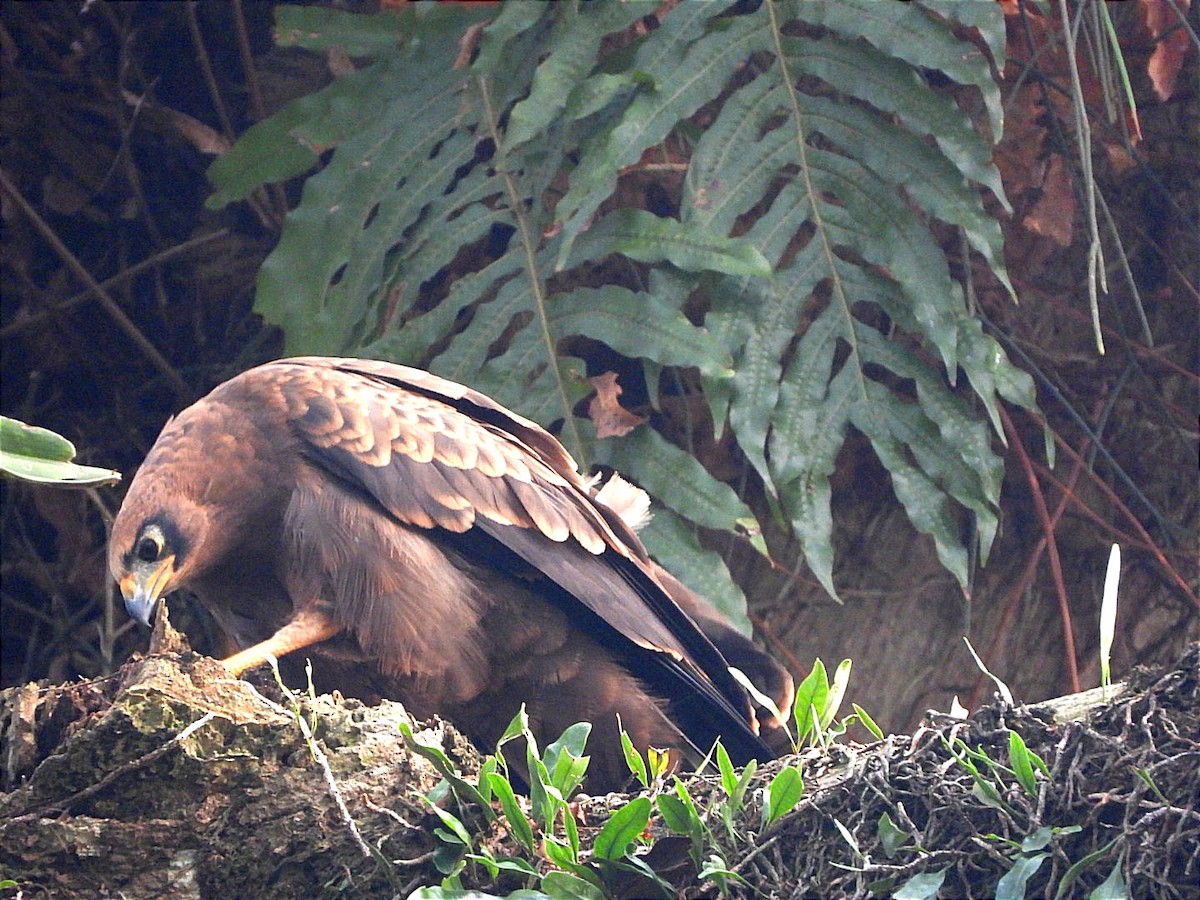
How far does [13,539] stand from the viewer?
5133 millimetres

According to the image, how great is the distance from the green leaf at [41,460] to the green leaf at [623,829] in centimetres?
93

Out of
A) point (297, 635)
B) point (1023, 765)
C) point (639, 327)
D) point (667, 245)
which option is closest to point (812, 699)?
point (1023, 765)

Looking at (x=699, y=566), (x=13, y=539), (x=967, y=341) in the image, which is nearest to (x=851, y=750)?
(x=699, y=566)

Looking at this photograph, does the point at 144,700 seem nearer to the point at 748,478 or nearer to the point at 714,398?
the point at 714,398

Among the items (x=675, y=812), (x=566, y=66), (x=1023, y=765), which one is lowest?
(x=675, y=812)

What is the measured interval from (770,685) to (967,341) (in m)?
1.16

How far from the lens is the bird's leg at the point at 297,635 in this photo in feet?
9.61

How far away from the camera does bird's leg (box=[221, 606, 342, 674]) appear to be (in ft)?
9.61

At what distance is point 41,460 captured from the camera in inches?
90.5

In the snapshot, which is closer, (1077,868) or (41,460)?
(1077,868)

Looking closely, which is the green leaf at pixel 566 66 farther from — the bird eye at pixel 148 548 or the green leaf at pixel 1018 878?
the green leaf at pixel 1018 878

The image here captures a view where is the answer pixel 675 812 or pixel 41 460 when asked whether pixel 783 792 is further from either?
pixel 41 460

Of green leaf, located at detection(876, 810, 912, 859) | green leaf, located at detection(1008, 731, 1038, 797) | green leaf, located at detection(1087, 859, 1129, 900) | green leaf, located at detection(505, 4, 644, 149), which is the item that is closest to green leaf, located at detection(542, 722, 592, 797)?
green leaf, located at detection(876, 810, 912, 859)

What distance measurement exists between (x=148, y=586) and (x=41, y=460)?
0.89 meters
